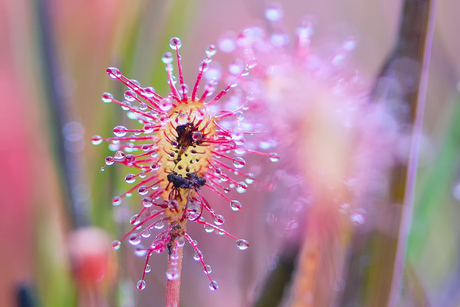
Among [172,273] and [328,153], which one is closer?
[172,273]

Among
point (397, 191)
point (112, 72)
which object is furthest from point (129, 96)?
point (397, 191)

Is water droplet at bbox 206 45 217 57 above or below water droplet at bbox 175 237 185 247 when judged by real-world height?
above

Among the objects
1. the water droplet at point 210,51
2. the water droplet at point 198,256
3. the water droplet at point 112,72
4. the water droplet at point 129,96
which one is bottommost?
the water droplet at point 198,256

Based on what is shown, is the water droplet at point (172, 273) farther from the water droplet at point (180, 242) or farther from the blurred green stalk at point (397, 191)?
the blurred green stalk at point (397, 191)

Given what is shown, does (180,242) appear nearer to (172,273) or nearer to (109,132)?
(172,273)

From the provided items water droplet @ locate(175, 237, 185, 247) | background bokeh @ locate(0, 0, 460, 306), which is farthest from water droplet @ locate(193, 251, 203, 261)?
background bokeh @ locate(0, 0, 460, 306)

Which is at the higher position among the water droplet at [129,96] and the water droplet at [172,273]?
the water droplet at [129,96]

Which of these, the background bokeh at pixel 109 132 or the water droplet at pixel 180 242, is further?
the background bokeh at pixel 109 132

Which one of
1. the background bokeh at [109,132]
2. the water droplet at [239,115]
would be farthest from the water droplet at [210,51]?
the background bokeh at [109,132]

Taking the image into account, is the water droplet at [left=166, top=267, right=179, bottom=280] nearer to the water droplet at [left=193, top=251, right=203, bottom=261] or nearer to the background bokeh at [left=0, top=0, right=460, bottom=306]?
the water droplet at [left=193, top=251, right=203, bottom=261]
